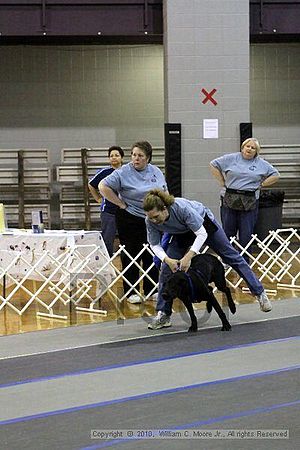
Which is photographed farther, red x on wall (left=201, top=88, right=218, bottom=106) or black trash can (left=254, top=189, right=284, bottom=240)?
red x on wall (left=201, top=88, right=218, bottom=106)

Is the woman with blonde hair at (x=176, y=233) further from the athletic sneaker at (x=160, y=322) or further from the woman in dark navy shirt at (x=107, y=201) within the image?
the woman in dark navy shirt at (x=107, y=201)

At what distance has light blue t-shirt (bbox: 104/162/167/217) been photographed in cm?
736

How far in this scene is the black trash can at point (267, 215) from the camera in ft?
39.0

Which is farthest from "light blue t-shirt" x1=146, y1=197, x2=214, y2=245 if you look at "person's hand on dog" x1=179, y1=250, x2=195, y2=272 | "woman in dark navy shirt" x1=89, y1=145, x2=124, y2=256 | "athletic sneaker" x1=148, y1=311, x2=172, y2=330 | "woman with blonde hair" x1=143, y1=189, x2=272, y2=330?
"woman in dark navy shirt" x1=89, y1=145, x2=124, y2=256

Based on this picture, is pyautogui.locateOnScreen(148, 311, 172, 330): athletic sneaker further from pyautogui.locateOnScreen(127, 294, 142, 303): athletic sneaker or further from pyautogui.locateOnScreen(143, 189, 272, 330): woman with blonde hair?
pyautogui.locateOnScreen(127, 294, 142, 303): athletic sneaker

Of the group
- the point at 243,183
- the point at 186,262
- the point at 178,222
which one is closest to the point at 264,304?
the point at 186,262

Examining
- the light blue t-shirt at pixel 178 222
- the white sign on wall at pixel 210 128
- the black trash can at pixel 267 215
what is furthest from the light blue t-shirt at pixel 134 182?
the white sign on wall at pixel 210 128

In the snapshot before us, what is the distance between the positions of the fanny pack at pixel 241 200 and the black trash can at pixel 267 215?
11.4ft

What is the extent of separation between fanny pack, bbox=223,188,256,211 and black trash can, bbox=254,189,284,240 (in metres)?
3.47

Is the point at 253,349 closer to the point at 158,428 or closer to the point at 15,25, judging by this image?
the point at 158,428

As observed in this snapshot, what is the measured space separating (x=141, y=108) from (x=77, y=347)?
8979 mm

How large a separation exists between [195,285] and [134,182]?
52.5 inches

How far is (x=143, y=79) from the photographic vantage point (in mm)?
14547

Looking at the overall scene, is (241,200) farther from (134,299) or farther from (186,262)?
(186,262)
